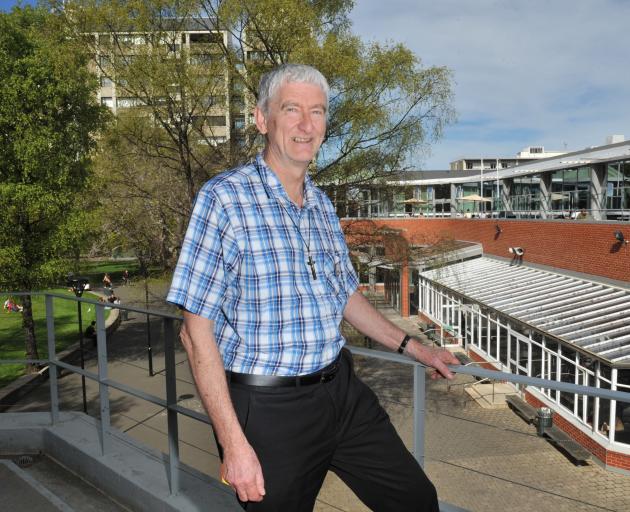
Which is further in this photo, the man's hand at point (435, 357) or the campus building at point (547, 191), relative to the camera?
the campus building at point (547, 191)

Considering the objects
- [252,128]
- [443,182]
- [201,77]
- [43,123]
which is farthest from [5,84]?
[443,182]

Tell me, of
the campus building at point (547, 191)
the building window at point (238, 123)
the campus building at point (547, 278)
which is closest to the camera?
the campus building at point (547, 278)

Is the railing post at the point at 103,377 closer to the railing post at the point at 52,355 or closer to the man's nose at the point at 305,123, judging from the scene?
the railing post at the point at 52,355

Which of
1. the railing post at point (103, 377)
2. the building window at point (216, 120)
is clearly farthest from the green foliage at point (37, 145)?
the railing post at point (103, 377)

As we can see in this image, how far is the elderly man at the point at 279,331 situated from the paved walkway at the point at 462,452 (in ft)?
21.0

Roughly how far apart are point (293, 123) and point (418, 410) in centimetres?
117

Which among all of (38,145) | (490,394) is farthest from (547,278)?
(38,145)

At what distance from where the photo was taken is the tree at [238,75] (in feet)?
40.2

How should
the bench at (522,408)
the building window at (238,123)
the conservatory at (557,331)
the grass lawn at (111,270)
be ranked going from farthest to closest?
the grass lawn at (111,270)
the building window at (238,123)
the bench at (522,408)
the conservatory at (557,331)

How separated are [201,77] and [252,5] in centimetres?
199

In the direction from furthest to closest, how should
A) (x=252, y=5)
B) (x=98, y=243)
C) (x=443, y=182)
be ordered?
(x=443, y=182) < (x=98, y=243) < (x=252, y=5)

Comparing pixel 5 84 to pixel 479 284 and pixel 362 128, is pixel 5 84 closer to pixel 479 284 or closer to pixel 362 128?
pixel 362 128

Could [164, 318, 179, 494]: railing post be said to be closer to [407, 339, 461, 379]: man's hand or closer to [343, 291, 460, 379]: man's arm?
[343, 291, 460, 379]: man's arm

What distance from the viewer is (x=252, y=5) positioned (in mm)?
12336
